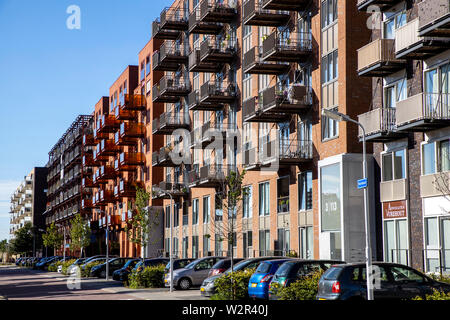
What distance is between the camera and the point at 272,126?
40406mm

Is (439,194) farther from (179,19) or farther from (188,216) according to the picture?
(179,19)

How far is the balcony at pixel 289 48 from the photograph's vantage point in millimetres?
36250

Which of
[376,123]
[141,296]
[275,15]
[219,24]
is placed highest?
[219,24]

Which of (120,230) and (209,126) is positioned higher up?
(209,126)

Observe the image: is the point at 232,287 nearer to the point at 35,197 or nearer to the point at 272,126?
the point at 272,126

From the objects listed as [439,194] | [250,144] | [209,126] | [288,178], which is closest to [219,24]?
[209,126]

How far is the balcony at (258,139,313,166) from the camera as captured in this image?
35.8m

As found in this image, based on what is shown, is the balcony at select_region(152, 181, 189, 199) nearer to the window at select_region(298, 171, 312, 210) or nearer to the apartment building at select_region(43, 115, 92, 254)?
the window at select_region(298, 171, 312, 210)

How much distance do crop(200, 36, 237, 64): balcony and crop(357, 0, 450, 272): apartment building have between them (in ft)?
56.3

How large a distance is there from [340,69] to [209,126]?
18.8 metres

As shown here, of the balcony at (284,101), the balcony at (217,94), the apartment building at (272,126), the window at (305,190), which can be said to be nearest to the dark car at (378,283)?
the apartment building at (272,126)

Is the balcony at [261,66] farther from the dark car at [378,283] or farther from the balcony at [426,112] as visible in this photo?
the dark car at [378,283]

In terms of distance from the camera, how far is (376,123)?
2897 cm

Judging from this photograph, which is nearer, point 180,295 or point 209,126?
point 180,295
